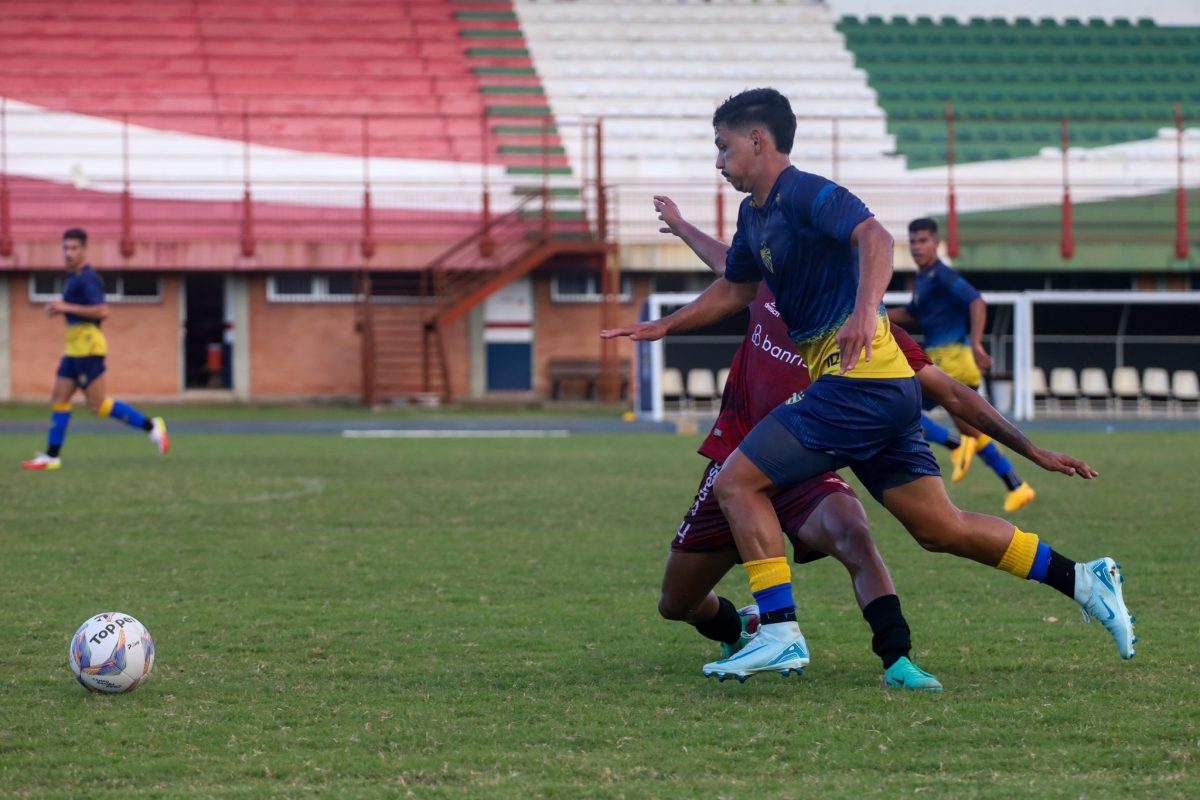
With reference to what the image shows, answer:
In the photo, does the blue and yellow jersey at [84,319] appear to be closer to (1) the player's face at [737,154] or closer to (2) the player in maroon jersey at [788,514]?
(2) the player in maroon jersey at [788,514]

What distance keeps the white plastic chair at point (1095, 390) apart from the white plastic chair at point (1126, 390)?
0.17 metres

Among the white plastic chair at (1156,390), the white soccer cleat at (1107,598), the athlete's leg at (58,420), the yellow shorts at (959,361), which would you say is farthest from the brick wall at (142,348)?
the white soccer cleat at (1107,598)

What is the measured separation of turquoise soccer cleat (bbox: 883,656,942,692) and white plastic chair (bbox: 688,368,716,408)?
78.1ft

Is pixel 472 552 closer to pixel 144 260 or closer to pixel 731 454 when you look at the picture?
pixel 731 454

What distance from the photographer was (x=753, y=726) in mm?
4879

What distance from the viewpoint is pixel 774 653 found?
5363mm

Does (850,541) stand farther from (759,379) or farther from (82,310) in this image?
(82,310)

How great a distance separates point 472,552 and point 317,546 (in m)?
1.02

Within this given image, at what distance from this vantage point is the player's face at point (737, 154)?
5.54m

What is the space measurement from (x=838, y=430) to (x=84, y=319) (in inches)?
455

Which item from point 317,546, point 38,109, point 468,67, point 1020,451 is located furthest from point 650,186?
point 1020,451

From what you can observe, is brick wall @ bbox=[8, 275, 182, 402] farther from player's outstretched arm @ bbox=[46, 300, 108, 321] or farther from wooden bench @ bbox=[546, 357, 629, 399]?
player's outstretched arm @ bbox=[46, 300, 108, 321]

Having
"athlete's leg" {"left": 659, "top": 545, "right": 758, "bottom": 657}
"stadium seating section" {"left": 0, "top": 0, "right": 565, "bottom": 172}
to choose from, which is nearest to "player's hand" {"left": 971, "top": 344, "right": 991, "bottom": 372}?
"athlete's leg" {"left": 659, "top": 545, "right": 758, "bottom": 657}

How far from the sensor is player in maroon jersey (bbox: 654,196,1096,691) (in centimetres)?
560
